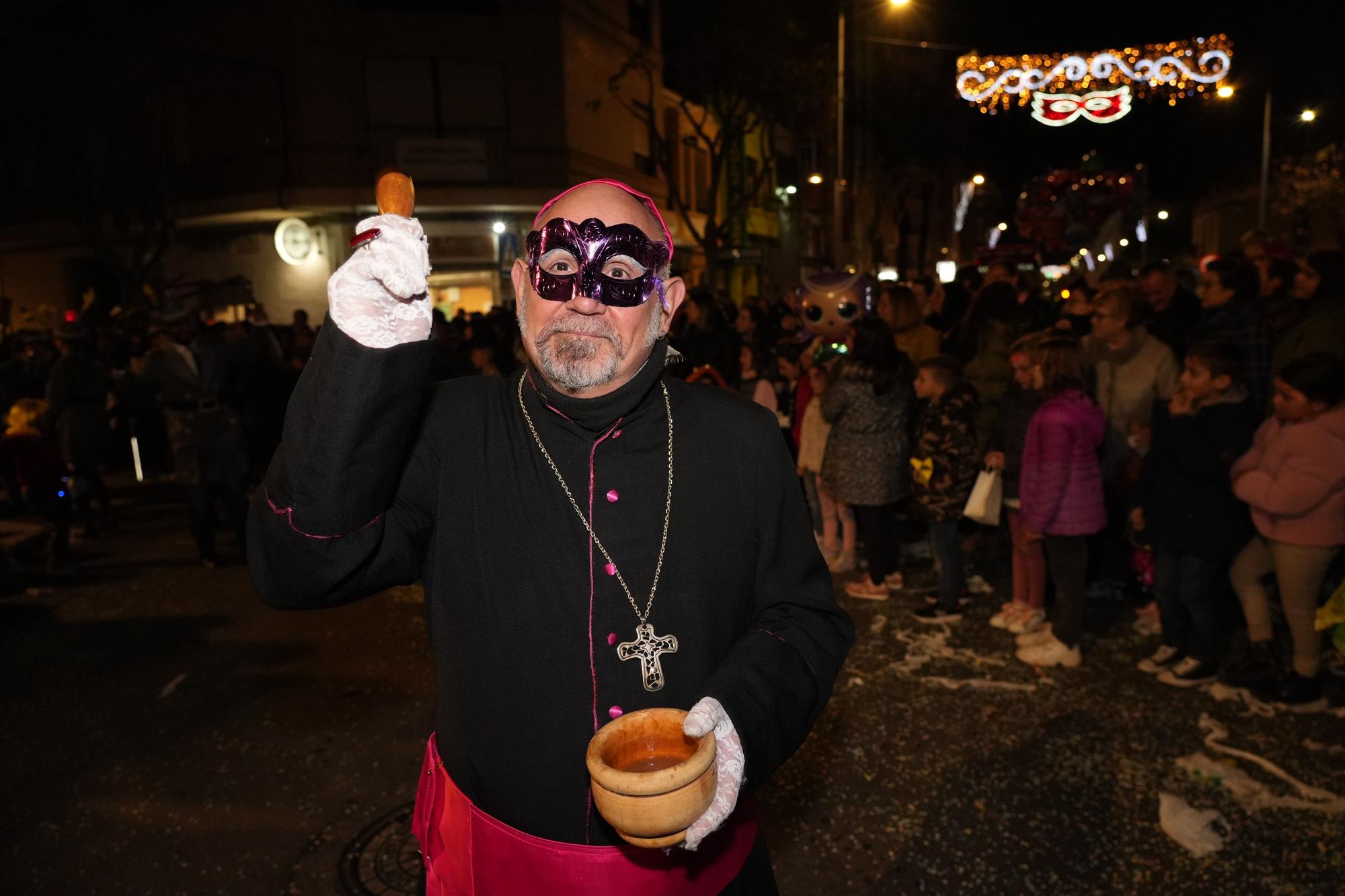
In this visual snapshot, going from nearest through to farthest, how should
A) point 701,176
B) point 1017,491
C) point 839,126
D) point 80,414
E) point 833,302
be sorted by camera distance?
point 1017,491
point 833,302
point 80,414
point 839,126
point 701,176

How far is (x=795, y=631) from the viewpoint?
1931 millimetres

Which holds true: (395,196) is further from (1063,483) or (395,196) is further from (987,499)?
(987,499)

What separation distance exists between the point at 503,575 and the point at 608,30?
84.9 ft

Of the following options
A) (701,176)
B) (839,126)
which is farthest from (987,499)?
(701,176)

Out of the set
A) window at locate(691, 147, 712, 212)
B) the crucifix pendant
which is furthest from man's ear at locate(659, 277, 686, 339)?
window at locate(691, 147, 712, 212)

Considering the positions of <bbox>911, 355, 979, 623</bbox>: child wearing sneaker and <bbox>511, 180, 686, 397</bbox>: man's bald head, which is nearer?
<bbox>511, 180, 686, 397</bbox>: man's bald head

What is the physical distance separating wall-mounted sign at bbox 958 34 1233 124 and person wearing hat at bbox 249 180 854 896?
10.7m

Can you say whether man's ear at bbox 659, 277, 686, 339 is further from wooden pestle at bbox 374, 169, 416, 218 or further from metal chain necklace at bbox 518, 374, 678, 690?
wooden pestle at bbox 374, 169, 416, 218

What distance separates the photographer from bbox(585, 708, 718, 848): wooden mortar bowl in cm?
144

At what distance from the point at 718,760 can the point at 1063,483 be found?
4186 millimetres

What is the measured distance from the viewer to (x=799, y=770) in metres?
4.32

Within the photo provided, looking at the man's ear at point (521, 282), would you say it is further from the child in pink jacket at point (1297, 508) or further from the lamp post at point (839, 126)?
the lamp post at point (839, 126)

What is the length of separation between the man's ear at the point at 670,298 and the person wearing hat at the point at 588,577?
0.05 meters

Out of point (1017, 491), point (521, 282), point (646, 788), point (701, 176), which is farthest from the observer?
point (701, 176)
